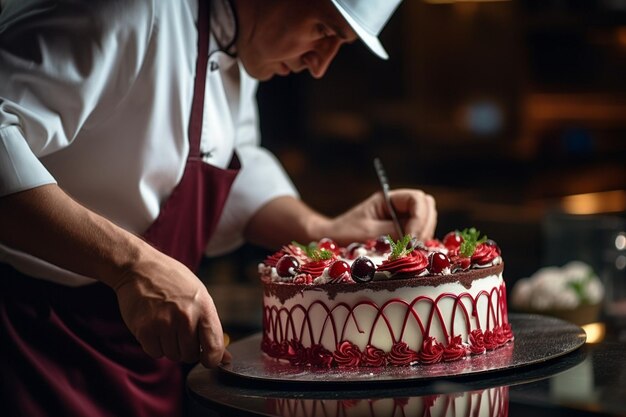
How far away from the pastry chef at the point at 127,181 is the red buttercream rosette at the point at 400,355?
28 centimetres

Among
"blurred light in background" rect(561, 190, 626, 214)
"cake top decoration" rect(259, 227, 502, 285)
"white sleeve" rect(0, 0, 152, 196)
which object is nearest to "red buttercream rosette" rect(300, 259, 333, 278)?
"cake top decoration" rect(259, 227, 502, 285)

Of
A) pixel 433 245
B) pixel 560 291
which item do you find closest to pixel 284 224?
pixel 433 245

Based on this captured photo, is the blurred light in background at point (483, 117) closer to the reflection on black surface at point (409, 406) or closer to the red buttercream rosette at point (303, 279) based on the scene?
the red buttercream rosette at point (303, 279)

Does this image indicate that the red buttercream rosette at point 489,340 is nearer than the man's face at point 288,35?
Yes

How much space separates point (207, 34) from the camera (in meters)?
1.90

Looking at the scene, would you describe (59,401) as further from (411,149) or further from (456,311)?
(411,149)

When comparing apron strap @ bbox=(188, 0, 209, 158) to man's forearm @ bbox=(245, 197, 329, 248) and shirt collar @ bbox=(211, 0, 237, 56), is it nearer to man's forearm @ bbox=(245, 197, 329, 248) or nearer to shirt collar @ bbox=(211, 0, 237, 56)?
shirt collar @ bbox=(211, 0, 237, 56)

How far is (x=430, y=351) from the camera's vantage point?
163 centimetres

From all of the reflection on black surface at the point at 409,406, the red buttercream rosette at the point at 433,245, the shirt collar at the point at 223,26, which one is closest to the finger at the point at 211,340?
the reflection on black surface at the point at 409,406

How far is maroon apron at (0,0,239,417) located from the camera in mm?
1804

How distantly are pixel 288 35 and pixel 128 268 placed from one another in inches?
23.9

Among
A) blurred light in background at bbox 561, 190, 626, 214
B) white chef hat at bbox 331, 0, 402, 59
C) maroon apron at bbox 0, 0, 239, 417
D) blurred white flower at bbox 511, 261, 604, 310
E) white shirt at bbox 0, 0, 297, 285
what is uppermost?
white chef hat at bbox 331, 0, 402, 59

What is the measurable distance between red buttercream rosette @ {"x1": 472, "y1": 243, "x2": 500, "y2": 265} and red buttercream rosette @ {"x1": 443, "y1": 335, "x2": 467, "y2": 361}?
0.47ft

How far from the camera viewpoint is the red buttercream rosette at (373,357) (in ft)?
5.37
